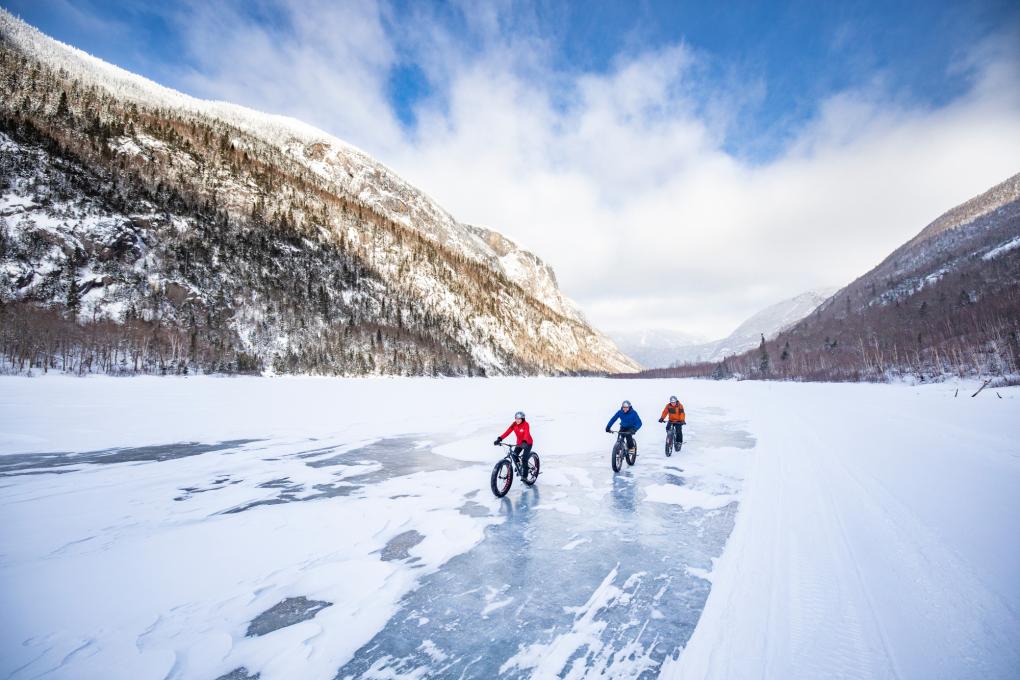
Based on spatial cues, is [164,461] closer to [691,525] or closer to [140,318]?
[691,525]

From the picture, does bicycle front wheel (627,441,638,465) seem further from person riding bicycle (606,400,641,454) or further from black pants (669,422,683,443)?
black pants (669,422,683,443)

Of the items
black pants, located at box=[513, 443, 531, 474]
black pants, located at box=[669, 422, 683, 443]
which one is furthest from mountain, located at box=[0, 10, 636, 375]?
black pants, located at box=[669, 422, 683, 443]

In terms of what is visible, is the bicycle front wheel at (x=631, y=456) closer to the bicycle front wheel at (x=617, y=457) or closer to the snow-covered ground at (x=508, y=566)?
the bicycle front wheel at (x=617, y=457)

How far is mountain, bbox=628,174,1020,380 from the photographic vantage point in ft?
188

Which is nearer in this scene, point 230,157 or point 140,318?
point 140,318

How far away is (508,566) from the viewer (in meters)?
5.78

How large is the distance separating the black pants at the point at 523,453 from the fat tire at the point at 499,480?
424 mm

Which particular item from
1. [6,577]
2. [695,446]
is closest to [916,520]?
[695,446]

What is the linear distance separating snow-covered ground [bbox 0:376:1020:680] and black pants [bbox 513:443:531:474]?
611mm

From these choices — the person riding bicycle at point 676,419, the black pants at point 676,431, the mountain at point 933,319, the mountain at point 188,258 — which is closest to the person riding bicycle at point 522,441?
the person riding bicycle at point 676,419

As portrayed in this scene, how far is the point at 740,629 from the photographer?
4.05m

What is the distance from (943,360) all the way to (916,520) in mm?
75462

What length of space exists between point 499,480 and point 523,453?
2.72 ft

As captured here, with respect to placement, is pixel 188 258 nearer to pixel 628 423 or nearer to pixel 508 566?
pixel 628 423
